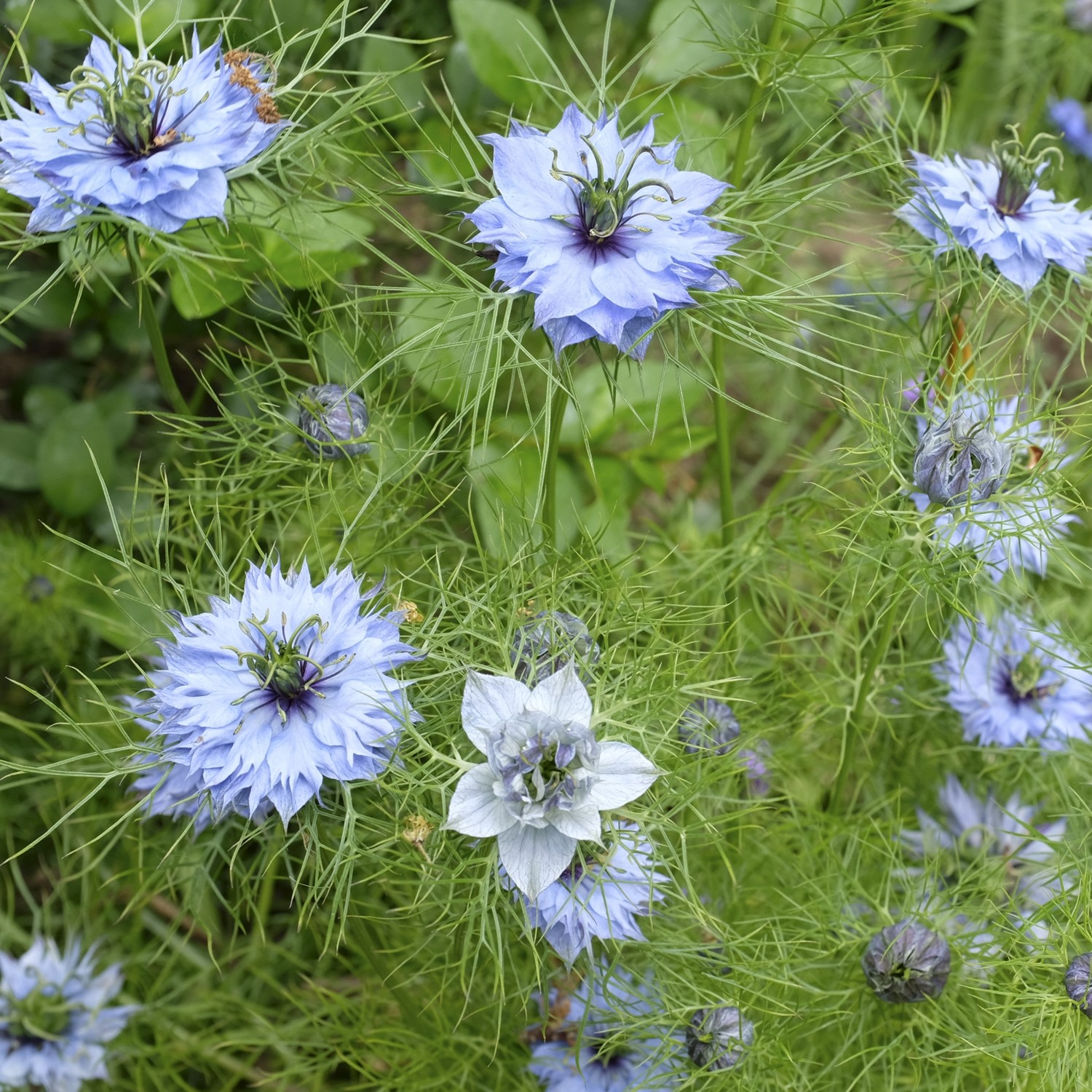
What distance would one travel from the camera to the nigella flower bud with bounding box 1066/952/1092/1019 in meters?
1.12

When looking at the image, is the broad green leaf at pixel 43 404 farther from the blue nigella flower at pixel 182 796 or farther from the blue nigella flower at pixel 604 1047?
the blue nigella flower at pixel 604 1047

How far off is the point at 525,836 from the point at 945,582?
535 millimetres

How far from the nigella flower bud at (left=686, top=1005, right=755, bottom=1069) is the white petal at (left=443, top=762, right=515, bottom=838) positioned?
38cm

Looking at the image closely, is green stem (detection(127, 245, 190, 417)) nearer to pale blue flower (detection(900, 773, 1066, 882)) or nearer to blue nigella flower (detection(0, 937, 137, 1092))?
blue nigella flower (detection(0, 937, 137, 1092))

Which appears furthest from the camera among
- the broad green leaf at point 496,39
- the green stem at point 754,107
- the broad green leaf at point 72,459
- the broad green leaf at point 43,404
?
the broad green leaf at point 43,404

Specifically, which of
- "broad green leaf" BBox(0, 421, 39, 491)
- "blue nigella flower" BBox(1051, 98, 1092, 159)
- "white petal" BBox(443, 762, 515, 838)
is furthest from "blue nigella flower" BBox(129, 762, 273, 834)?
"blue nigella flower" BBox(1051, 98, 1092, 159)

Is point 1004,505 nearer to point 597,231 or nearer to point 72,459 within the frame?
point 597,231

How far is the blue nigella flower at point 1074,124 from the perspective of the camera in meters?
2.39

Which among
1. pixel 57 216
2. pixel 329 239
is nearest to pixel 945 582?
pixel 329 239

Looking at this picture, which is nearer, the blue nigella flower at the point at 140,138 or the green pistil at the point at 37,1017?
the blue nigella flower at the point at 140,138

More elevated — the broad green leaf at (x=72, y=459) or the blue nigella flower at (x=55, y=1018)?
the broad green leaf at (x=72, y=459)

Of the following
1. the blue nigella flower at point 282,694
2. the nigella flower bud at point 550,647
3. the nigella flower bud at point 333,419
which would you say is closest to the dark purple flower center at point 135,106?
the nigella flower bud at point 333,419

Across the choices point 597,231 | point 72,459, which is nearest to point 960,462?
point 597,231

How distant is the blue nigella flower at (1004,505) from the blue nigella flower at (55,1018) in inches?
45.8
